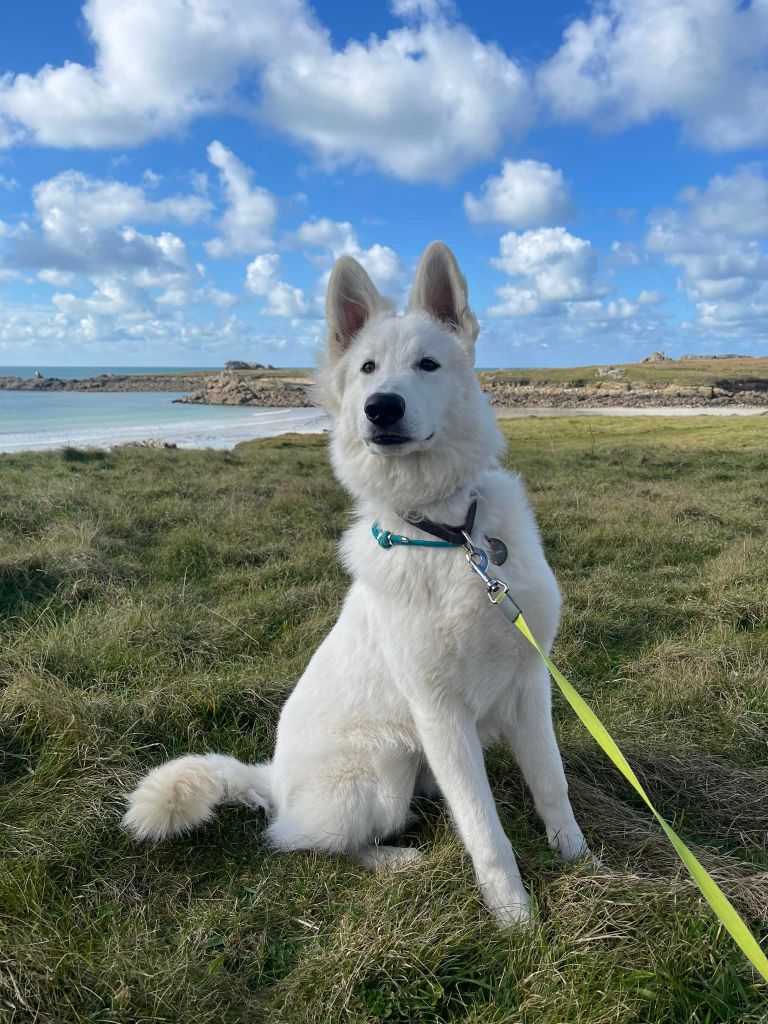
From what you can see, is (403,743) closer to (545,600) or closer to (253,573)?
(545,600)

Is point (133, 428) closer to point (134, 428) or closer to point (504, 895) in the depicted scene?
point (134, 428)

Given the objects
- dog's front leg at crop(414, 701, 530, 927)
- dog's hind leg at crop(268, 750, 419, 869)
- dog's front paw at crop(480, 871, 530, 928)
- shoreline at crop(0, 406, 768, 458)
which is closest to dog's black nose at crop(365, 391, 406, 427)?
dog's front leg at crop(414, 701, 530, 927)

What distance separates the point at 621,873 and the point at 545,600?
0.96 meters

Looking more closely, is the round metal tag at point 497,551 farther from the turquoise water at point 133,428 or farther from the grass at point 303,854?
the turquoise water at point 133,428

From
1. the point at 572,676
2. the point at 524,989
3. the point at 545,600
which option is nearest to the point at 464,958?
the point at 524,989

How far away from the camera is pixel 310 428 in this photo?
34.3 meters

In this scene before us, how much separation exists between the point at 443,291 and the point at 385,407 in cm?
68

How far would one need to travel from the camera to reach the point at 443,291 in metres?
2.63

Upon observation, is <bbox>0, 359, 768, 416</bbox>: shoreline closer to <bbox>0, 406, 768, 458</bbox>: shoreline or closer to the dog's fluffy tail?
<bbox>0, 406, 768, 458</bbox>: shoreline

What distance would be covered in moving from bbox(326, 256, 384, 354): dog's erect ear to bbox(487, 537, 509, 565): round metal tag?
1.09m

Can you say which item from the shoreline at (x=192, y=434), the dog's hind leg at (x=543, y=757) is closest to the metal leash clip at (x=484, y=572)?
the dog's hind leg at (x=543, y=757)

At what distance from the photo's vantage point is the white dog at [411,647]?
7.36ft

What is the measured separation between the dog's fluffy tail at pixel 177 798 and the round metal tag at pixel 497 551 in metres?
1.51

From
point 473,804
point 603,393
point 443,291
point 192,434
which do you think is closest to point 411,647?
point 473,804
